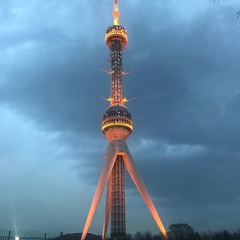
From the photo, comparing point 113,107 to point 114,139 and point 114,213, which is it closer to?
point 114,139

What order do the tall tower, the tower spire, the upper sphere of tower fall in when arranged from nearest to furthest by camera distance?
the tall tower < the upper sphere of tower < the tower spire

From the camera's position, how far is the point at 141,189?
311ft

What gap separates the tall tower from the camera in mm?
91125

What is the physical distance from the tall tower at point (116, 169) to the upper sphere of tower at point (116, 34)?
11868 millimetres

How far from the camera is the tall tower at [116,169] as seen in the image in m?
91.1

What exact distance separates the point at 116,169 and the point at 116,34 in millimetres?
40950

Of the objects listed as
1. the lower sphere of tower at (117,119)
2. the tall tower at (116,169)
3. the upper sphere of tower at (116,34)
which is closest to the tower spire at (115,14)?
the upper sphere of tower at (116,34)

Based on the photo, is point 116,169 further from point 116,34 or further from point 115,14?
point 115,14

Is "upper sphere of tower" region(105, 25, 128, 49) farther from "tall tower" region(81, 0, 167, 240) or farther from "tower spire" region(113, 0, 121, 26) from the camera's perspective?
"tall tower" region(81, 0, 167, 240)

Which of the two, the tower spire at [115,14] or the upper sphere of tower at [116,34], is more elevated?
the tower spire at [115,14]

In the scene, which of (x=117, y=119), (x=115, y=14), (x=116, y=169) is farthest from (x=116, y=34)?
(x=116, y=169)

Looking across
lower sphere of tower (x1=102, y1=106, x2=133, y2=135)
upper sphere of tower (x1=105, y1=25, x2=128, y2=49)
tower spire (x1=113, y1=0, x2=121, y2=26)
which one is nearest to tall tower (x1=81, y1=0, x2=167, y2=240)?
A: lower sphere of tower (x1=102, y1=106, x2=133, y2=135)

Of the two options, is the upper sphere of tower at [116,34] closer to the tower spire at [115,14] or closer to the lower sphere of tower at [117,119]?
the tower spire at [115,14]

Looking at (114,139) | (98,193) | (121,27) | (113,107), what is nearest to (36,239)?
(98,193)
